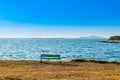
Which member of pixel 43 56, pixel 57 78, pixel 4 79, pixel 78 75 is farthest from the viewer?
pixel 43 56

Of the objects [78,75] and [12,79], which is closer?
[12,79]

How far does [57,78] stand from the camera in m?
24.8

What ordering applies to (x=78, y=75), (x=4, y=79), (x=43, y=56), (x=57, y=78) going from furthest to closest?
(x=43, y=56)
(x=78, y=75)
(x=57, y=78)
(x=4, y=79)

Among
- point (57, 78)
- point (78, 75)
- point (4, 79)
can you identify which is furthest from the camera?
point (78, 75)

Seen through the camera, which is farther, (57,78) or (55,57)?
(55,57)

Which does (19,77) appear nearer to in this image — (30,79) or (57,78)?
(30,79)

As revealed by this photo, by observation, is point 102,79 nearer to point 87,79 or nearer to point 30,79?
point 87,79

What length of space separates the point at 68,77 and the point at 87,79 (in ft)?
5.97

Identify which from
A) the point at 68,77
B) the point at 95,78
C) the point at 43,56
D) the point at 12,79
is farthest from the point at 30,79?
the point at 43,56

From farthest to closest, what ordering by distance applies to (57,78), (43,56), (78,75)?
1. (43,56)
2. (78,75)
3. (57,78)

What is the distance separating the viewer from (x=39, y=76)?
84.1 feet

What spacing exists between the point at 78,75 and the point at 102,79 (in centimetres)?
301

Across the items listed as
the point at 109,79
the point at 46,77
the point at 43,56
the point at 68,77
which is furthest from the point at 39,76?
the point at 43,56

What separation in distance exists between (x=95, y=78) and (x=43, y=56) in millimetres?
18912
